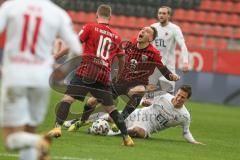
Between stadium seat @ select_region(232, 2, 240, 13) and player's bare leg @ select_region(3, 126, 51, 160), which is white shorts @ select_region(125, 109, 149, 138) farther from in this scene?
stadium seat @ select_region(232, 2, 240, 13)

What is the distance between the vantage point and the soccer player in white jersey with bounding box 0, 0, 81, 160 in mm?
6547

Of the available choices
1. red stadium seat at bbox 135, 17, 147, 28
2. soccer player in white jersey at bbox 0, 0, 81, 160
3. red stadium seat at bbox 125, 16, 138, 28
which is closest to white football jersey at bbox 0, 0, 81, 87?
soccer player in white jersey at bbox 0, 0, 81, 160

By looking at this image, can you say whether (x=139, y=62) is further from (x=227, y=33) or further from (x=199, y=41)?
(x=227, y=33)

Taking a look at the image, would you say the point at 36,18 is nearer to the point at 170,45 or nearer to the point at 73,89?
the point at 73,89

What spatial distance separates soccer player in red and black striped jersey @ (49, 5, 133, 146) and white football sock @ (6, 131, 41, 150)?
4285mm

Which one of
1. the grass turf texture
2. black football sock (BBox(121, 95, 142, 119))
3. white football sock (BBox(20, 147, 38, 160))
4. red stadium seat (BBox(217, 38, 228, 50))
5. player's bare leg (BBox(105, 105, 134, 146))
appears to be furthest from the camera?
red stadium seat (BBox(217, 38, 228, 50))

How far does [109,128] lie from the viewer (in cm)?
1219

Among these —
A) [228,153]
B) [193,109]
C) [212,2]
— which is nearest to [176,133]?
[228,153]

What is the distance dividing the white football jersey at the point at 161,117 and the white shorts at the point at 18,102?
5.30 meters

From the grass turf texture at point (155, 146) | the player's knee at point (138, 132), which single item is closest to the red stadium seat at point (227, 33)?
the grass turf texture at point (155, 146)

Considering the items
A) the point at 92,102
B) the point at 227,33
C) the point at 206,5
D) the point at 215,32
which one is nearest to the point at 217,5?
the point at 206,5

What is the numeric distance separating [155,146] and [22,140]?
4898mm

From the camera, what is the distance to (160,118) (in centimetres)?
1202

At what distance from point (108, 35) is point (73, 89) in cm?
94
